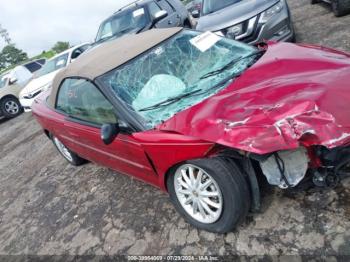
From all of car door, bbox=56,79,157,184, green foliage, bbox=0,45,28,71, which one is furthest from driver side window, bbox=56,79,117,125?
green foliage, bbox=0,45,28,71

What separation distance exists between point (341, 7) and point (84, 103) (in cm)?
581

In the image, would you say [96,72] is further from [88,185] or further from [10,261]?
[10,261]

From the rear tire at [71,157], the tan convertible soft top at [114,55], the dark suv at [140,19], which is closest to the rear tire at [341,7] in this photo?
the dark suv at [140,19]

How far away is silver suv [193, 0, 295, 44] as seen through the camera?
571cm

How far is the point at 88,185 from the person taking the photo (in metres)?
4.59

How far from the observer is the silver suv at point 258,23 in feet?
18.7

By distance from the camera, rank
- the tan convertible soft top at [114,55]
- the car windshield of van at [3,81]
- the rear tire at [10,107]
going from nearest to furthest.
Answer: the tan convertible soft top at [114,55], the rear tire at [10,107], the car windshield of van at [3,81]

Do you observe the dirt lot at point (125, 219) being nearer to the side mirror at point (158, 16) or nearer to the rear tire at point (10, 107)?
the side mirror at point (158, 16)

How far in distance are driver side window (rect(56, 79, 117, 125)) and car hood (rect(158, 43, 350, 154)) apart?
70 centimetres

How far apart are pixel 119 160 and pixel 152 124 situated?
0.80 meters

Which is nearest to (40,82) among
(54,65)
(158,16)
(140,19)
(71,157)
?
(54,65)

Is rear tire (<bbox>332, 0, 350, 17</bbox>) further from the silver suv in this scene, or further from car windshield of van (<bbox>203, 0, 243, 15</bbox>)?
car windshield of van (<bbox>203, 0, 243, 15</bbox>)

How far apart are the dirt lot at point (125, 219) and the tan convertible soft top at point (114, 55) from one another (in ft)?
4.39

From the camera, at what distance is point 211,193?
9.07 feet
